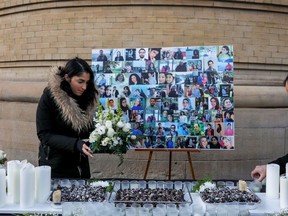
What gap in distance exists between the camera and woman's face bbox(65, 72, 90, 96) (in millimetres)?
3798

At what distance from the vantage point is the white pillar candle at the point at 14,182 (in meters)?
2.88

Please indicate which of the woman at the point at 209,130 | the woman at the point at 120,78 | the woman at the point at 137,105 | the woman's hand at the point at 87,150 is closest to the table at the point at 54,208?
the woman's hand at the point at 87,150

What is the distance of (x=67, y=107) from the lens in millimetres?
3725

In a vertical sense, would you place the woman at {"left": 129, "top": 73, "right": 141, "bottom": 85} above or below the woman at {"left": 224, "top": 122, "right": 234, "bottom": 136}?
above

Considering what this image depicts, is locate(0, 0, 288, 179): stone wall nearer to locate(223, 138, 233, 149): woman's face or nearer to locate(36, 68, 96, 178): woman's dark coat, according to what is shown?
locate(223, 138, 233, 149): woman's face

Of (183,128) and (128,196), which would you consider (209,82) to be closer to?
(183,128)


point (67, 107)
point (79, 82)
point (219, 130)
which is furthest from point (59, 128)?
point (219, 130)

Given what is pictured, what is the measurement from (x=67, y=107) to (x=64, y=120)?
4.9 inches

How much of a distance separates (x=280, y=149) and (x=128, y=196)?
5.36 m

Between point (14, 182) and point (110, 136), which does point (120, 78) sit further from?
point (14, 182)

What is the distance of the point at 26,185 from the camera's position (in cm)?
280

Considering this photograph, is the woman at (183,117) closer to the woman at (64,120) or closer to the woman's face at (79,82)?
the woman at (64,120)

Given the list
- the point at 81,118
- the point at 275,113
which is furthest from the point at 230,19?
the point at 81,118

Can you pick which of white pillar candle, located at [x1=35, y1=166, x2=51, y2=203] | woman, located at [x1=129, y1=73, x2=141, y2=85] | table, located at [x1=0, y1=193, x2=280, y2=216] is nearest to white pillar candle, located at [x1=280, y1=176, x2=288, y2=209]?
table, located at [x1=0, y1=193, x2=280, y2=216]
